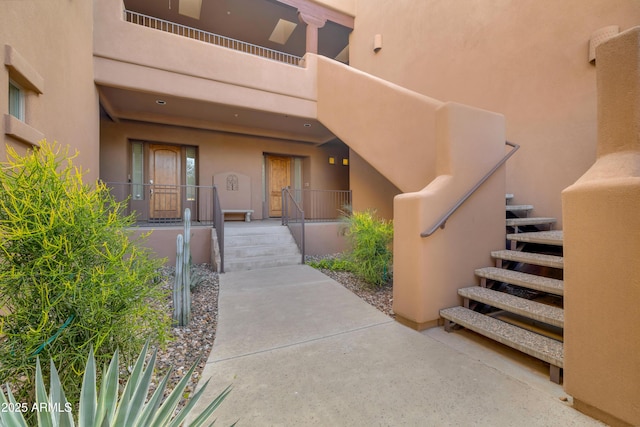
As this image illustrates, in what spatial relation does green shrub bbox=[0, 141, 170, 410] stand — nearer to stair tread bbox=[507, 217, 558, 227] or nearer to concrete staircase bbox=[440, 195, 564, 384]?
concrete staircase bbox=[440, 195, 564, 384]

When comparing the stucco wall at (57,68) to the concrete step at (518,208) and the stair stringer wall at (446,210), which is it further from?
the concrete step at (518,208)

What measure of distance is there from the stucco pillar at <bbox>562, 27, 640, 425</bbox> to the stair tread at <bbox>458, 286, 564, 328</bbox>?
573mm

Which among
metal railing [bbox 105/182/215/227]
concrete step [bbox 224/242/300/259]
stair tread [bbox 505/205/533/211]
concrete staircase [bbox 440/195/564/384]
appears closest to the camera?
concrete staircase [bbox 440/195/564/384]

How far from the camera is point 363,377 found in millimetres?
2164

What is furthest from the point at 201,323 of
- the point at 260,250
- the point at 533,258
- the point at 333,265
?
the point at 533,258

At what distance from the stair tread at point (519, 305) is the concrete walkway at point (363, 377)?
15.5 inches

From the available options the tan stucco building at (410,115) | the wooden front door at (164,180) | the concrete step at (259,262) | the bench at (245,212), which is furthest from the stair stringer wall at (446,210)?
the wooden front door at (164,180)

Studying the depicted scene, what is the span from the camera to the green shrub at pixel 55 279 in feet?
4.37

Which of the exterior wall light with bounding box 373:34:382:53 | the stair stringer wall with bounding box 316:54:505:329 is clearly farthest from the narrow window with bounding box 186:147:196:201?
the stair stringer wall with bounding box 316:54:505:329

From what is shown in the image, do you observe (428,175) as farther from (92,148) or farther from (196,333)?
(92,148)

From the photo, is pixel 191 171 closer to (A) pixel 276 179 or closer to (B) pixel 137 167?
(B) pixel 137 167

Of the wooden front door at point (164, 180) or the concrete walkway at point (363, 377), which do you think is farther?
the wooden front door at point (164, 180)

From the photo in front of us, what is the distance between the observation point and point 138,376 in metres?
1.22

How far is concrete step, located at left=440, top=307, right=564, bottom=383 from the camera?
6.90 feet
